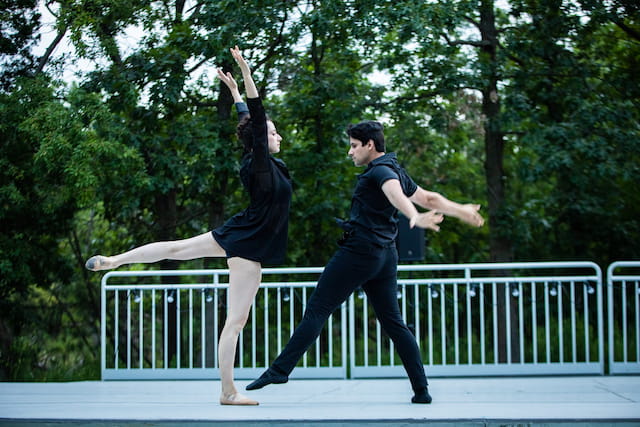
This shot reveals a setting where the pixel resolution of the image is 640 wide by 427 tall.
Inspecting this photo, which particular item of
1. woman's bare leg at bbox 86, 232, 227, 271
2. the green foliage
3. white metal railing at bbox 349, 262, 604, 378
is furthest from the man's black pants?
the green foliage

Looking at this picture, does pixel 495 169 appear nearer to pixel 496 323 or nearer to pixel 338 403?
pixel 496 323

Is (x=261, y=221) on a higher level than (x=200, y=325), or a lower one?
higher

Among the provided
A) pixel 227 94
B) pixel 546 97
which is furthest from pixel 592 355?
pixel 227 94

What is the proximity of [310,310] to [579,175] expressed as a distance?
23.3ft

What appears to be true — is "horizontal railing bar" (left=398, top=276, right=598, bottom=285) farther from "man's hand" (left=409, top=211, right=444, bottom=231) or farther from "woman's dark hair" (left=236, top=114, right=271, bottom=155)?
"man's hand" (left=409, top=211, right=444, bottom=231)

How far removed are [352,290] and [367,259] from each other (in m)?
0.22

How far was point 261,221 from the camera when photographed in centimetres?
409

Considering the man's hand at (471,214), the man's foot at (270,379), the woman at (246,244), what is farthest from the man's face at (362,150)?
the man's foot at (270,379)

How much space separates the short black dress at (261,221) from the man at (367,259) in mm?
355

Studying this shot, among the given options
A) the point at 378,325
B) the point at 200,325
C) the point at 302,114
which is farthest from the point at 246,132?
the point at 200,325

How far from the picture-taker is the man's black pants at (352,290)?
400cm

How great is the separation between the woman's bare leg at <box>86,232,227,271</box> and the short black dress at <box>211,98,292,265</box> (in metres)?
0.06

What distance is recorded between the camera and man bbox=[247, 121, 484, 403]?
13.1ft

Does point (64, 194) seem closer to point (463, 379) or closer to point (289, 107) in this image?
point (289, 107)
